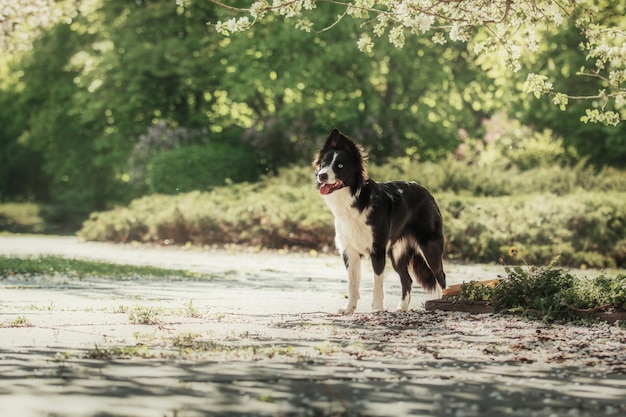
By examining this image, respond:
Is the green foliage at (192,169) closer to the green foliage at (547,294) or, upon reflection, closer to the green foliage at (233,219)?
the green foliage at (233,219)

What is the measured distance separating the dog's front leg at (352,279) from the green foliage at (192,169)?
69.2ft

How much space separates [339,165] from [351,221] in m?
0.54

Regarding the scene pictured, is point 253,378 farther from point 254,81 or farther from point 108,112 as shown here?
point 108,112

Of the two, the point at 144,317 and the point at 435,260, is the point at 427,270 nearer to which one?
the point at 435,260

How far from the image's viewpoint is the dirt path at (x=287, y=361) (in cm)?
580

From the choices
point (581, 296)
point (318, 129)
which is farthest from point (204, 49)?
point (581, 296)

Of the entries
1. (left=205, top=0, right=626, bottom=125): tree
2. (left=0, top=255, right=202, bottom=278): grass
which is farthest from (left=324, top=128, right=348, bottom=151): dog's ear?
(left=0, top=255, right=202, bottom=278): grass

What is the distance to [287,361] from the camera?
287 inches

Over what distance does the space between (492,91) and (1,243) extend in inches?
841

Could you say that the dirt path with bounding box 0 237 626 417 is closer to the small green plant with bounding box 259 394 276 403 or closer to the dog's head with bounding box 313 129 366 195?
the small green plant with bounding box 259 394 276 403

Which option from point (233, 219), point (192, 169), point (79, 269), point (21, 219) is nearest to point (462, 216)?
point (233, 219)

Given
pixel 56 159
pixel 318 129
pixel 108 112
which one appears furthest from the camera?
pixel 56 159

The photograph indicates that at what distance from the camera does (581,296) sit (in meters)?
9.88

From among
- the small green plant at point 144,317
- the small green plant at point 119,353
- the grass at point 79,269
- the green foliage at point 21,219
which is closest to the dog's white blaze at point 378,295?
the small green plant at point 144,317
